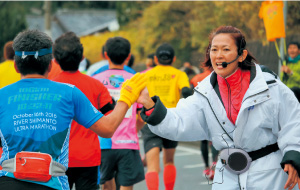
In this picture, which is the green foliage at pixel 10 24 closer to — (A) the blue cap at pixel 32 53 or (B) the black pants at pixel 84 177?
(B) the black pants at pixel 84 177

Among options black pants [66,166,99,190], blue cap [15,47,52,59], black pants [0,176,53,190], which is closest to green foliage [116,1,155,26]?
black pants [66,166,99,190]

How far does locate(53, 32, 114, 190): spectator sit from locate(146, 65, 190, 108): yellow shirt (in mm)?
2736

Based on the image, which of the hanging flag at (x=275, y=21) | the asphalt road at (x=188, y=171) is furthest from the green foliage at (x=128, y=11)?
the hanging flag at (x=275, y=21)

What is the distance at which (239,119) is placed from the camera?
3.76 metres

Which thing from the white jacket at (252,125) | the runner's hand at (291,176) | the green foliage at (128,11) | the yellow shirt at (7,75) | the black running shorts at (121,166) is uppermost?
the green foliage at (128,11)

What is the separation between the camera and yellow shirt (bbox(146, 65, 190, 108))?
7.81 metres

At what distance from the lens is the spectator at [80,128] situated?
4.88m

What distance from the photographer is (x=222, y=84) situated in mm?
3990

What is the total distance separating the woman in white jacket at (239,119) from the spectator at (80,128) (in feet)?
4.02

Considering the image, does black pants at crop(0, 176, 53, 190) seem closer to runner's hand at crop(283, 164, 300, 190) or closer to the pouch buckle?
the pouch buckle

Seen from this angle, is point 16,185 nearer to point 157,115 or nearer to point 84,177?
point 157,115

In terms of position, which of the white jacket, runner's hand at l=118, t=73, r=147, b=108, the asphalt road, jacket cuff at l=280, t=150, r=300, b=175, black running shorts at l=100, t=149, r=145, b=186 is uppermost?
runner's hand at l=118, t=73, r=147, b=108

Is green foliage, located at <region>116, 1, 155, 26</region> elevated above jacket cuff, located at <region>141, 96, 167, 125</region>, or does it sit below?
above

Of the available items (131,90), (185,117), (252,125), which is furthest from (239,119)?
(131,90)
